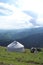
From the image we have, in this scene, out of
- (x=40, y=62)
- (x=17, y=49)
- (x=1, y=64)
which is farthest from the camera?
(x=17, y=49)

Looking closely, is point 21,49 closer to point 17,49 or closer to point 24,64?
point 17,49

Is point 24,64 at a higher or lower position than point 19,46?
lower

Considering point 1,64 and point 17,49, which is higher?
point 17,49

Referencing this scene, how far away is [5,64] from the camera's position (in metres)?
25.6

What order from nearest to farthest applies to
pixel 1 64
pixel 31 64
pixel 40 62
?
pixel 1 64 → pixel 31 64 → pixel 40 62

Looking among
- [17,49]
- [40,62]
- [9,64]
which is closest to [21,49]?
[17,49]

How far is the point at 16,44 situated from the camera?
46844mm

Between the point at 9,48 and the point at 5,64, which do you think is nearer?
the point at 5,64

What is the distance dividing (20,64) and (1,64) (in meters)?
2.29

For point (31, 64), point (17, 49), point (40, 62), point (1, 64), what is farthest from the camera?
point (17, 49)

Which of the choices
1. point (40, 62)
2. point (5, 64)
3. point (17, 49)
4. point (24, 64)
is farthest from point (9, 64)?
point (17, 49)

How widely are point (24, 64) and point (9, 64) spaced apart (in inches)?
80.7

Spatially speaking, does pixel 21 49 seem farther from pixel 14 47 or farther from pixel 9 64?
pixel 9 64

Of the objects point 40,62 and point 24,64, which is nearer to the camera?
point 24,64
